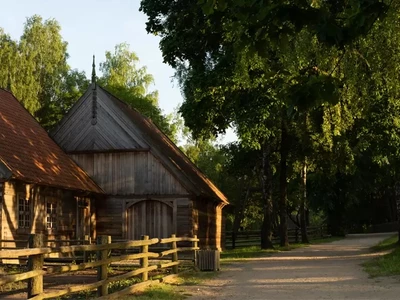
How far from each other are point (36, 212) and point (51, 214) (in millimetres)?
1451

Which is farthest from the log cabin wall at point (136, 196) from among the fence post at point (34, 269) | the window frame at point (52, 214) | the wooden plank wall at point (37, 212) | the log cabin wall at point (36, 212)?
the fence post at point (34, 269)

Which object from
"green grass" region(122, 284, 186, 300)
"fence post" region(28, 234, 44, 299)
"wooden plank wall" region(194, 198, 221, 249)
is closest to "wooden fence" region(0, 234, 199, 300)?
"fence post" region(28, 234, 44, 299)

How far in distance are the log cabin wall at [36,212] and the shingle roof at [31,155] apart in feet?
1.81

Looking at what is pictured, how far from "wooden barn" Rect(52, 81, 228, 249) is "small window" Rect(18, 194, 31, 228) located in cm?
583

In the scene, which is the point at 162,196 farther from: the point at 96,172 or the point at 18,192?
the point at 18,192

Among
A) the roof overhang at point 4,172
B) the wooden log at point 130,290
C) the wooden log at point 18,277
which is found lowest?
the wooden log at point 130,290

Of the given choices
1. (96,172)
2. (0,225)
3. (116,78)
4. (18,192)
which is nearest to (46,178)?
(18,192)

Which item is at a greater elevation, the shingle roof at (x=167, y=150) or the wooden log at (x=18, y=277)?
the shingle roof at (x=167, y=150)

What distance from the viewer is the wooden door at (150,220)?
84.4ft

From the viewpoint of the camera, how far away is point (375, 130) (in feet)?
75.8

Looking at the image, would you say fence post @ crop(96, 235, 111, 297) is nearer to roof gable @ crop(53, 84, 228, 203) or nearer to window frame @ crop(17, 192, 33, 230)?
window frame @ crop(17, 192, 33, 230)

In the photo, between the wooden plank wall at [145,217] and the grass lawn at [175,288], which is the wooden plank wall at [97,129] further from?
the grass lawn at [175,288]

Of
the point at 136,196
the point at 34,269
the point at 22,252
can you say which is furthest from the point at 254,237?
the point at 22,252

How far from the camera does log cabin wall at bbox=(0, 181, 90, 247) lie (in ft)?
63.8
